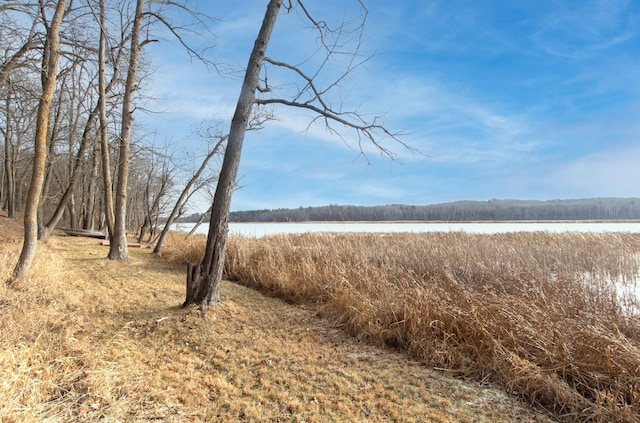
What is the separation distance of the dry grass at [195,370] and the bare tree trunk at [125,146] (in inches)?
117

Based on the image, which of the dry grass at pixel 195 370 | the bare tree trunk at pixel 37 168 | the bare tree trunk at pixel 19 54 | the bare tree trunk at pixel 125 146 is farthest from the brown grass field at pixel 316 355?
the bare tree trunk at pixel 19 54

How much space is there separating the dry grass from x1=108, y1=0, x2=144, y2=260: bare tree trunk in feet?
9.76

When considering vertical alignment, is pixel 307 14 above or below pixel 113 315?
above

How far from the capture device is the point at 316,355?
366 centimetres

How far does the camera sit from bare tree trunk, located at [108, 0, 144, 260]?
7.83 meters

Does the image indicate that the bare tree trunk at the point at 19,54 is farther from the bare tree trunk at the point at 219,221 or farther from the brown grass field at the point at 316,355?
the bare tree trunk at the point at 219,221

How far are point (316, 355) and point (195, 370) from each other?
1232mm

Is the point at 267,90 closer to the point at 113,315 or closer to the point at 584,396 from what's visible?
the point at 113,315

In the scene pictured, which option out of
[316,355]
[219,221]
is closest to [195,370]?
[316,355]

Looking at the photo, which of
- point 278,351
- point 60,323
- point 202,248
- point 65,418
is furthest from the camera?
point 202,248

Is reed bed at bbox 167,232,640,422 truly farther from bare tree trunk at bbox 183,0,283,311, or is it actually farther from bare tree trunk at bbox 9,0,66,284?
bare tree trunk at bbox 9,0,66,284

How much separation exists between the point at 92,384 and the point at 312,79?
4.63 meters

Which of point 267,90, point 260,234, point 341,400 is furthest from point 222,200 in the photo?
point 260,234

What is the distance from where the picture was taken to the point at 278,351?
370cm
